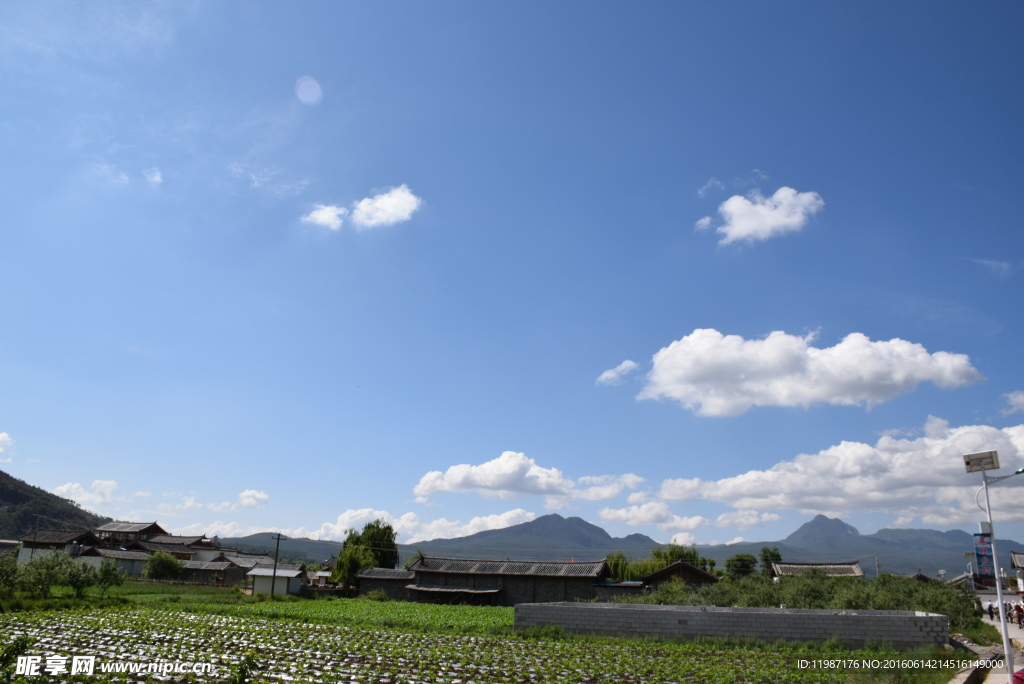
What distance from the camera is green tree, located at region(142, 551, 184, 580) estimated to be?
57.2 metres

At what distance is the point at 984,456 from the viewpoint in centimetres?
1194

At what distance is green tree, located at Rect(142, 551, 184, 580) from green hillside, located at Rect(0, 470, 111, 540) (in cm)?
7666

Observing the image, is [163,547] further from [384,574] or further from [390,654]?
[390,654]

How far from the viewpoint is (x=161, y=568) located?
57.6 metres

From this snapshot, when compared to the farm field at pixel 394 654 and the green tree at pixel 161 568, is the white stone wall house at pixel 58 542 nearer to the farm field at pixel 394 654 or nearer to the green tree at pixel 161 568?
the green tree at pixel 161 568

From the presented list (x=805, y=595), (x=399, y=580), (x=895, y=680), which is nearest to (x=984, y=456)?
(x=895, y=680)

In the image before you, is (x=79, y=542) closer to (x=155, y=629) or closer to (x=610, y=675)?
(x=155, y=629)

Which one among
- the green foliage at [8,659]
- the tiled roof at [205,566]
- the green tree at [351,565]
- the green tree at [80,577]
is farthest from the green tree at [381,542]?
the green foliage at [8,659]

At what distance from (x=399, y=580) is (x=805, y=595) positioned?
29.8 metres

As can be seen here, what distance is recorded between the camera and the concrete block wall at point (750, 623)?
16.7 m

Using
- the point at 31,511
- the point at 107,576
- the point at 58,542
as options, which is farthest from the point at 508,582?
the point at 31,511

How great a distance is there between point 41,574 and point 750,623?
30229 millimetres

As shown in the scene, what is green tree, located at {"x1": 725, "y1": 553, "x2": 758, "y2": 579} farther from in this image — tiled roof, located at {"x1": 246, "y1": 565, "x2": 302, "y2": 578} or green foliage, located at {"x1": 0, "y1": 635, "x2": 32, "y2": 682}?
green foliage, located at {"x1": 0, "y1": 635, "x2": 32, "y2": 682}

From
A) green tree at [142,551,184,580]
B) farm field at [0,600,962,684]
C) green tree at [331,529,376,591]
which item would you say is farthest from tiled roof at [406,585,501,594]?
green tree at [142,551,184,580]
